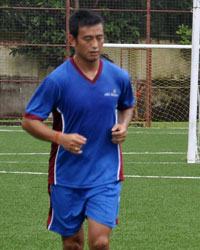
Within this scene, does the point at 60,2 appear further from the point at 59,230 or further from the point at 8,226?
the point at 59,230

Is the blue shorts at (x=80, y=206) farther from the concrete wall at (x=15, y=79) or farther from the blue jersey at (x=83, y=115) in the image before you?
the concrete wall at (x=15, y=79)

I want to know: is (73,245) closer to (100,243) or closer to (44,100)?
(100,243)

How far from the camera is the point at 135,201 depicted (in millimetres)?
8992

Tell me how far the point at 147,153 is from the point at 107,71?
929cm

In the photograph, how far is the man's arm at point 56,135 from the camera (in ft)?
15.8

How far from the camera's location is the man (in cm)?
503

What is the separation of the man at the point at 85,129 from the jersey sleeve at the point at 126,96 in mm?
27

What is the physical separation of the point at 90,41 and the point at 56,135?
2.14ft

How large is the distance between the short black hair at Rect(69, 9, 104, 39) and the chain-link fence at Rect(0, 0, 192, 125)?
1799cm

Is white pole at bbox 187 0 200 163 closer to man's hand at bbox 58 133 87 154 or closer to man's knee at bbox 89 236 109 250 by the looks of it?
man's knee at bbox 89 236 109 250

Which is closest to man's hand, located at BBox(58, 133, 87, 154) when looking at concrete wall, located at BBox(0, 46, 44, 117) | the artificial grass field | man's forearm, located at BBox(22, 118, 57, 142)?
man's forearm, located at BBox(22, 118, 57, 142)

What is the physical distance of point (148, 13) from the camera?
23234 millimetres

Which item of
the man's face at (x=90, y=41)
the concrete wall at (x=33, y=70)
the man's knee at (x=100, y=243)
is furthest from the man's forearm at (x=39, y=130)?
the concrete wall at (x=33, y=70)

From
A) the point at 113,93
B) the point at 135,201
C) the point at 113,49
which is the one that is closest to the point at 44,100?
the point at 113,93
